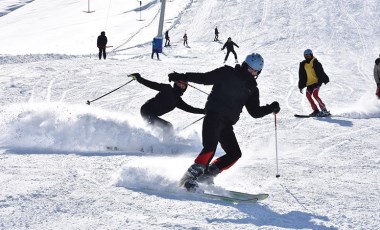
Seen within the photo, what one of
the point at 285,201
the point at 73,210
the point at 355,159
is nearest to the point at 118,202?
the point at 73,210

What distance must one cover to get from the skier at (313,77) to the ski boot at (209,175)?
6165 mm

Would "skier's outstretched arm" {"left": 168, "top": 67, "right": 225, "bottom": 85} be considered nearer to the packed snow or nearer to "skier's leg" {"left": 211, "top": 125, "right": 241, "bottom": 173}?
"skier's leg" {"left": 211, "top": 125, "right": 241, "bottom": 173}

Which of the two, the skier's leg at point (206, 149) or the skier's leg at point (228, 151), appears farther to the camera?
the skier's leg at point (228, 151)

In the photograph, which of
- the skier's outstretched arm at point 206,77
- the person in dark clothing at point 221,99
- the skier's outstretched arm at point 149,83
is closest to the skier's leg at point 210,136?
the person in dark clothing at point 221,99

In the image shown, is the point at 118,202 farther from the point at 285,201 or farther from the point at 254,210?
the point at 285,201

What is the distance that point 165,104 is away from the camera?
8070 mm

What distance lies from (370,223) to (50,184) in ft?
10.6

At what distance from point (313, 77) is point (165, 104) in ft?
15.6

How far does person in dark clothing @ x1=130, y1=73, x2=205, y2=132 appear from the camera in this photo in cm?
798

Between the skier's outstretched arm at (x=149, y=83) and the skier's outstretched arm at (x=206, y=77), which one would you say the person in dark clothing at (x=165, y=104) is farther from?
the skier's outstretched arm at (x=206, y=77)

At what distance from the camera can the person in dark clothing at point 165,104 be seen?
314 inches

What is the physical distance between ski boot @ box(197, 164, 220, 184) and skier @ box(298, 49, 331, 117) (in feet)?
20.2

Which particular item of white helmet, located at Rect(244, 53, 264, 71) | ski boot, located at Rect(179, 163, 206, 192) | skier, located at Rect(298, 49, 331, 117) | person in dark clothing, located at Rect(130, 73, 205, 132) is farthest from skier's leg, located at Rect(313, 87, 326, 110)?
ski boot, located at Rect(179, 163, 206, 192)

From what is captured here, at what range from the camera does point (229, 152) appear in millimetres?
6027
